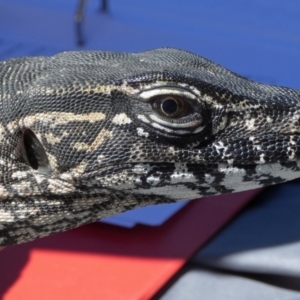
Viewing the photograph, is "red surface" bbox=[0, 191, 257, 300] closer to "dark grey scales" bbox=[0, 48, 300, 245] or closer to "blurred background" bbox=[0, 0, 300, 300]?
"blurred background" bbox=[0, 0, 300, 300]

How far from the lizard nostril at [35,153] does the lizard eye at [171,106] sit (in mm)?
181

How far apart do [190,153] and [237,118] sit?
83 millimetres

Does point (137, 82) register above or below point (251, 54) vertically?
below

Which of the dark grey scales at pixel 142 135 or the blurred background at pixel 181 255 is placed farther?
the blurred background at pixel 181 255

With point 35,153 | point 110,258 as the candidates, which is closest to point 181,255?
point 110,258

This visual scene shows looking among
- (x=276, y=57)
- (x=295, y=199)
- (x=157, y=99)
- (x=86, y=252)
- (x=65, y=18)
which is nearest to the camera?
(x=157, y=99)

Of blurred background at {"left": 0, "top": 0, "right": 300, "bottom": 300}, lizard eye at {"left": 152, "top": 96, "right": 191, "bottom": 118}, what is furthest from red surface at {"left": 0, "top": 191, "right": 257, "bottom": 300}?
lizard eye at {"left": 152, "top": 96, "right": 191, "bottom": 118}

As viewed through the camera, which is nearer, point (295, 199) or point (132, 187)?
point (132, 187)

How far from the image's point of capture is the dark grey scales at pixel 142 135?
0.89 m

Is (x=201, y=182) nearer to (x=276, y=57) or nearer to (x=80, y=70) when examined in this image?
(x=80, y=70)

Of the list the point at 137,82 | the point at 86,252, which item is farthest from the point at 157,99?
the point at 86,252

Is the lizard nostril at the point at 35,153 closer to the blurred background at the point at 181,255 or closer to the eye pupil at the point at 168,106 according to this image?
the eye pupil at the point at 168,106

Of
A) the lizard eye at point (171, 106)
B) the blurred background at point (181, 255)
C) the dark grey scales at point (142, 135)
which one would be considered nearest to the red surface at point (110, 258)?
the blurred background at point (181, 255)

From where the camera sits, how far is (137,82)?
89 cm
